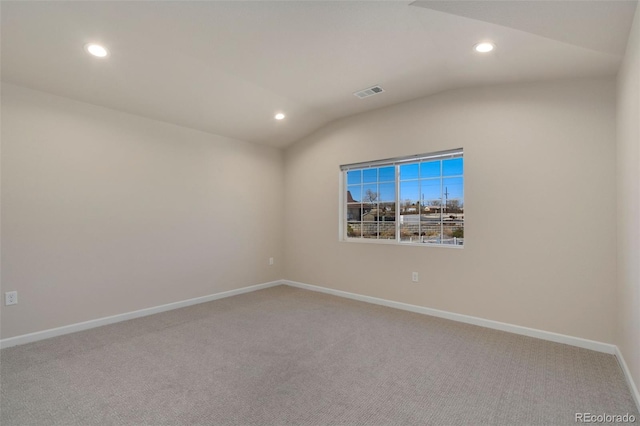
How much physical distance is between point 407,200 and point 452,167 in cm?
70

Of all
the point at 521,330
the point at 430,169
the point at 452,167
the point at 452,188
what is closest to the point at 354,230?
the point at 430,169

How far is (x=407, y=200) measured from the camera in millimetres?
4160

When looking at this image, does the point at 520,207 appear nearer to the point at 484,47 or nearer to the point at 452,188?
the point at 452,188

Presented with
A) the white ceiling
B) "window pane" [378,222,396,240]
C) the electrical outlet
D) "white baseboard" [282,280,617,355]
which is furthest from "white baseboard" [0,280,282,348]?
the white ceiling

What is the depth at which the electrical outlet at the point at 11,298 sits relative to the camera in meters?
2.84

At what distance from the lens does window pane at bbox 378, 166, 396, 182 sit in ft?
14.0

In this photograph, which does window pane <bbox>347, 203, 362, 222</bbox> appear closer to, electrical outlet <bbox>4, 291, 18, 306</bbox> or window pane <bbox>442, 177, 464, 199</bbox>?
window pane <bbox>442, 177, 464, 199</bbox>

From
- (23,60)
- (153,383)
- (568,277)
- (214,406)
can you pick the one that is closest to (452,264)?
(568,277)

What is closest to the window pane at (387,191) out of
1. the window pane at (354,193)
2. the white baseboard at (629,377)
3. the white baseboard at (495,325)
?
the window pane at (354,193)

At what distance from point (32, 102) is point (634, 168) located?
4953mm

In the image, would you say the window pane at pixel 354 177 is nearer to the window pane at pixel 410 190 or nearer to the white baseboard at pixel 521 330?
the window pane at pixel 410 190

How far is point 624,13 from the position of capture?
6.40ft

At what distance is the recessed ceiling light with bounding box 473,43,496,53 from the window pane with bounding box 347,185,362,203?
2.34 metres

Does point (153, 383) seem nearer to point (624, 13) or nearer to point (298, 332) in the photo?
point (298, 332)
